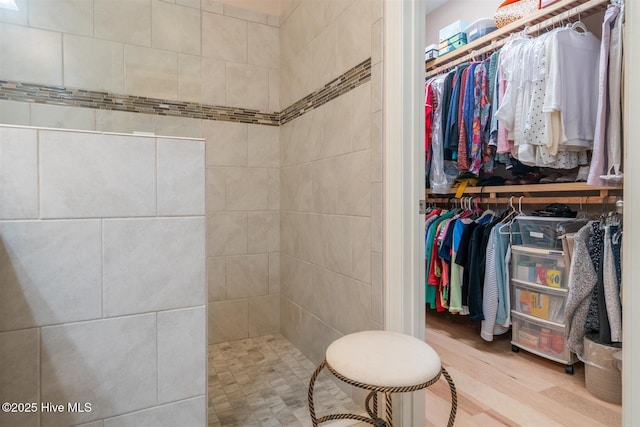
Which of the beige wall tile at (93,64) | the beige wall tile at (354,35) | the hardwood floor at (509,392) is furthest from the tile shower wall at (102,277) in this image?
the hardwood floor at (509,392)

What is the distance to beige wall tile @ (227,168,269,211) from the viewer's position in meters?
2.23

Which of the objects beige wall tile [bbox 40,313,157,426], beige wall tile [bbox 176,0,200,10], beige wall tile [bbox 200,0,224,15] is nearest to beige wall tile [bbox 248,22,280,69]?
beige wall tile [bbox 200,0,224,15]

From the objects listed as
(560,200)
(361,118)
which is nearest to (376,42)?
(361,118)

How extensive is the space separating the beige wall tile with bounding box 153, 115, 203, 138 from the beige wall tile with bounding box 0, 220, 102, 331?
12.8 inches

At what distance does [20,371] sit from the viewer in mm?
864

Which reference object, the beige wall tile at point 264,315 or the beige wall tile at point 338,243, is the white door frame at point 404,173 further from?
the beige wall tile at point 264,315

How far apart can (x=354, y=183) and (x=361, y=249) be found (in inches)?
11.5

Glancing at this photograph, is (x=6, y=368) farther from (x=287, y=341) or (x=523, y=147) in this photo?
(x=523, y=147)

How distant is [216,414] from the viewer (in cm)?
147

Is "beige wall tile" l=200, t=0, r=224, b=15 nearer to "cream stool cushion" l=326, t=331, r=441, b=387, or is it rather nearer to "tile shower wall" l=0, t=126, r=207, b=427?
"tile shower wall" l=0, t=126, r=207, b=427

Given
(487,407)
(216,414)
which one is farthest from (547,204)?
(216,414)

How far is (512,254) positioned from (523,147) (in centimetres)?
71

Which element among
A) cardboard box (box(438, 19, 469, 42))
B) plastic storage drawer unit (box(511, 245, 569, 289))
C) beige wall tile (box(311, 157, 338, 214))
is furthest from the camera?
cardboard box (box(438, 19, 469, 42))

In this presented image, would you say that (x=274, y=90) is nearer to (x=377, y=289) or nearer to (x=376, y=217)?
(x=376, y=217)
